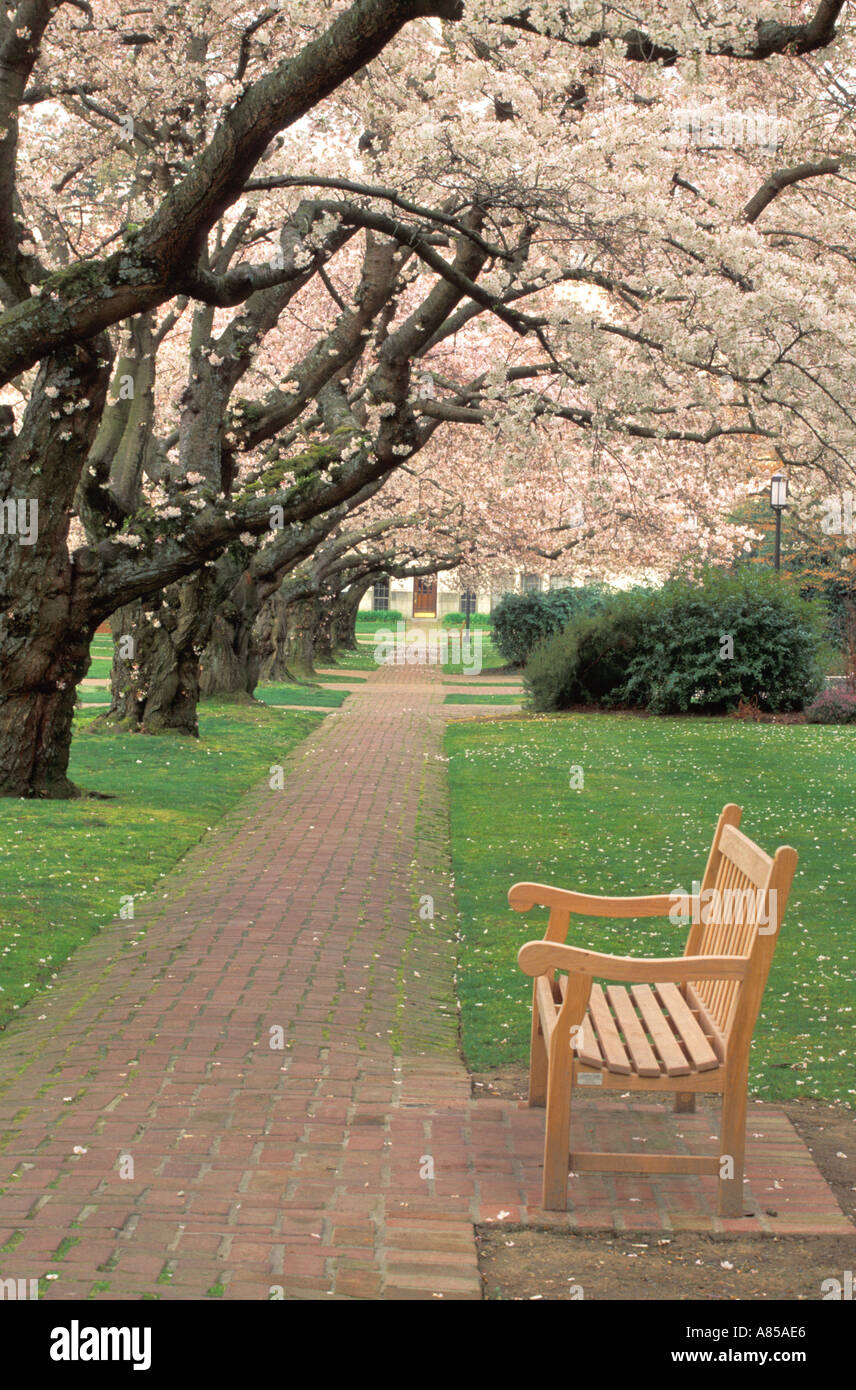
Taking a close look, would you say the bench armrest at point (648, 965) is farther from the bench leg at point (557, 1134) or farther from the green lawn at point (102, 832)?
the green lawn at point (102, 832)

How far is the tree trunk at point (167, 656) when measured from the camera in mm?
18109

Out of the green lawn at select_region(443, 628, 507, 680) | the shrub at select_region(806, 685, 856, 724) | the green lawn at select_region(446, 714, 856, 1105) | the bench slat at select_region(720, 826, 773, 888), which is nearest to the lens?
the bench slat at select_region(720, 826, 773, 888)

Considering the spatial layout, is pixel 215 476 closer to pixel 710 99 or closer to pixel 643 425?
pixel 643 425

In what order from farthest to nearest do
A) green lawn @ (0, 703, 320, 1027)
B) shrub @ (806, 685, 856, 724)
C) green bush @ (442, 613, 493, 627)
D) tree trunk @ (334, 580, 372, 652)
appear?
green bush @ (442, 613, 493, 627), tree trunk @ (334, 580, 372, 652), shrub @ (806, 685, 856, 724), green lawn @ (0, 703, 320, 1027)

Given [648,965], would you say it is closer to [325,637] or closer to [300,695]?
[300,695]

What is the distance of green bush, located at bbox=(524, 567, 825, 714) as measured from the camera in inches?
893

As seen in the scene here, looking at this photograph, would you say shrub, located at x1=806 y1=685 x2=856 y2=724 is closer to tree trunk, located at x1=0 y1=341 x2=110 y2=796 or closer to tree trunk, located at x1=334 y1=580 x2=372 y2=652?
tree trunk, located at x1=0 y1=341 x2=110 y2=796

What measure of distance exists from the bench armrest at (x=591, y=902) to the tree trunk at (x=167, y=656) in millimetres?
13610

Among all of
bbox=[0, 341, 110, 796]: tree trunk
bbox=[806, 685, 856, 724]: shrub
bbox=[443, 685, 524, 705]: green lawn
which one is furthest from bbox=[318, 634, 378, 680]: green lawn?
bbox=[0, 341, 110, 796]: tree trunk

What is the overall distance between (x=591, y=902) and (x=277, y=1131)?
1402 millimetres

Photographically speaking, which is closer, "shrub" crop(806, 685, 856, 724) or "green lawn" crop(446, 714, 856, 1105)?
"green lawn" crop(446, 714, 856, 1105)

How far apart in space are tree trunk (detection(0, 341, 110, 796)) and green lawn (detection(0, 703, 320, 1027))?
613 millimetres

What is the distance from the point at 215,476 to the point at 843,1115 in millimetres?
13239

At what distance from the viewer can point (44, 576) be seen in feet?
38.0
